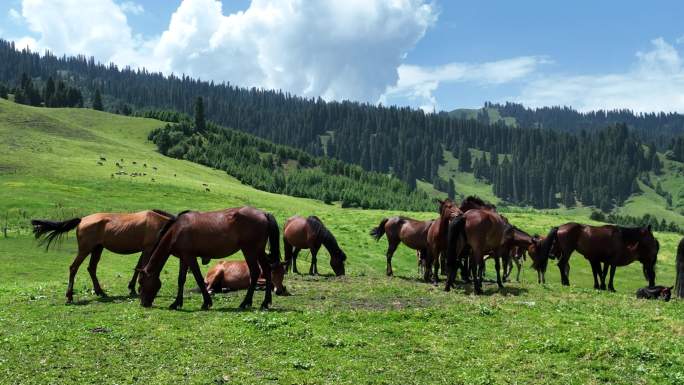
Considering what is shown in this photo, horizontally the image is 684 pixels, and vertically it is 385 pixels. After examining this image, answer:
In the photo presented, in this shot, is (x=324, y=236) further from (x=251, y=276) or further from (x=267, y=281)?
(x=251, y=276)

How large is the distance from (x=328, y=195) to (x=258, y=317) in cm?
11707

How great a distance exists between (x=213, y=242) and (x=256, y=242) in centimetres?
134

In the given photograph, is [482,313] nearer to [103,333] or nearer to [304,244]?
[103,333]

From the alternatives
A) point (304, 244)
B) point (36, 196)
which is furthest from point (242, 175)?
point (304, 244)

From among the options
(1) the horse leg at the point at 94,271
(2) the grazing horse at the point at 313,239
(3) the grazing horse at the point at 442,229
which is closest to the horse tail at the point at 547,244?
(3) the grazing horse at the point at 442,229

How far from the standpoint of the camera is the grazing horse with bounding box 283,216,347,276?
2592cm

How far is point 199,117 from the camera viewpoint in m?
176

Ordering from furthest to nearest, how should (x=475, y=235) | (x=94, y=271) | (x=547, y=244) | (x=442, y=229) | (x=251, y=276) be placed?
(x=547, y=244)
(x=442, y=229)
(x=475, y=235)
(x=94, y=271)
(x=251, y=276)

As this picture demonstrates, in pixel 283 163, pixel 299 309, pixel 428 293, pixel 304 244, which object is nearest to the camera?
pixel 299 309

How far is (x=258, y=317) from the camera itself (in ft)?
46.2

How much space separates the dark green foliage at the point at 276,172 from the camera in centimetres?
13525

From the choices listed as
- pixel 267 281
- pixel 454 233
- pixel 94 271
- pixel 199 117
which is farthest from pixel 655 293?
pixel 199 117

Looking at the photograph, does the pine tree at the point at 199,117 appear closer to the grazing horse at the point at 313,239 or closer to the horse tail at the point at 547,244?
the grazing horse at the point at 313,239

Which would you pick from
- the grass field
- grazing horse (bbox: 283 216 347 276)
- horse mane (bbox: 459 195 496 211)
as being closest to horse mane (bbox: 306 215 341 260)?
grazing horse (bbox: 283 216 347 276)
